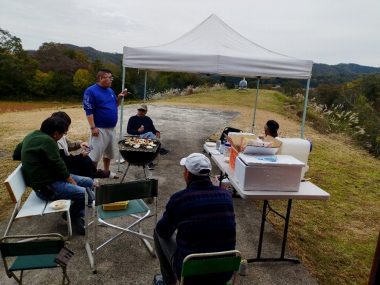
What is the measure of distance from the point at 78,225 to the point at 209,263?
2.19 m

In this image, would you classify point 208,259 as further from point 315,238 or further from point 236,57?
point 236,57

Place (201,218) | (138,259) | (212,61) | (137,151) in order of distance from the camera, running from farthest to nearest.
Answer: (212,61) → (137,151) → (138,259) → (201,218)

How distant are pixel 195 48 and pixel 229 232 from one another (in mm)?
4112

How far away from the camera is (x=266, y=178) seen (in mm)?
3047

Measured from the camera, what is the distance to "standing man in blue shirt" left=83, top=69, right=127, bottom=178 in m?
4.72

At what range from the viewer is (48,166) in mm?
3348

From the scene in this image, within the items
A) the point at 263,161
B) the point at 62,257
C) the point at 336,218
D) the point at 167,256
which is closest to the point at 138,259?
the point at 167,256

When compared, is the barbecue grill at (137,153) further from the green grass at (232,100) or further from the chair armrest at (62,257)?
the green grass at (232,100)

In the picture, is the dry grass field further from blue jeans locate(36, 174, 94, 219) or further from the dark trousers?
the dark trousers

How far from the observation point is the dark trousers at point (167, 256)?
2.40m

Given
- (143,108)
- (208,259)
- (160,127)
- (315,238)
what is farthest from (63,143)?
(160,127)

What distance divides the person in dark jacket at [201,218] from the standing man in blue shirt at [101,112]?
2.92 m

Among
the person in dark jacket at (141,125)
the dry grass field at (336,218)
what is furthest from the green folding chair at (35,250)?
the person in dark jacket at (141,125)

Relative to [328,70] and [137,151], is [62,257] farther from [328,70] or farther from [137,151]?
[328,70]
